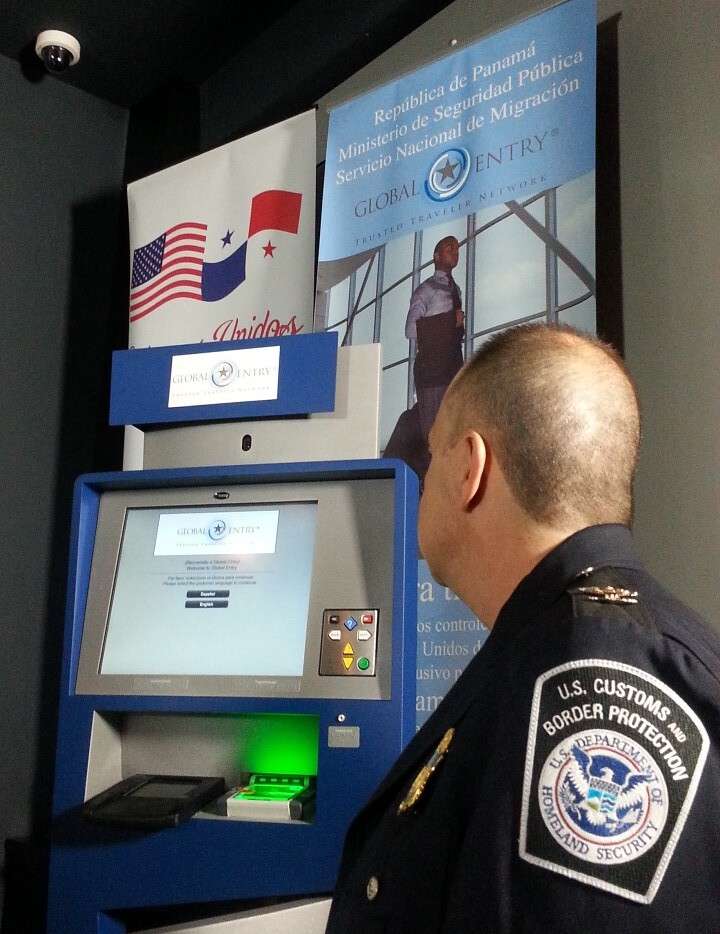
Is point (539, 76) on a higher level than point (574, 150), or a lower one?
higher

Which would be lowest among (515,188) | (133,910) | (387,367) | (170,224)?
(133,910)

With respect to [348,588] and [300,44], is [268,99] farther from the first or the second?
[348,588]

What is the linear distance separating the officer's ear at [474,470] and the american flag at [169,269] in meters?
2.06

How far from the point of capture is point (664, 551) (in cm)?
200

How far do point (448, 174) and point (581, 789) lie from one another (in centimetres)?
205

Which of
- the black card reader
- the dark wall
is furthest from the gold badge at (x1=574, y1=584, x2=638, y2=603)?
the dark wall

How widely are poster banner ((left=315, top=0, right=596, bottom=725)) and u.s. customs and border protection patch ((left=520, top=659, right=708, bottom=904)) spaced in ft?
4.56

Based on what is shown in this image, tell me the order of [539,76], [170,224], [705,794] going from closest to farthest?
1. [705,794]
2. [539,76]
3. [170,224]

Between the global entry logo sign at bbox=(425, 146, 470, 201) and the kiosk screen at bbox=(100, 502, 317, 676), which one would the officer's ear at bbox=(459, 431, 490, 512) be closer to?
the kiosk screen at bbox=(100, 502, 317, 676)

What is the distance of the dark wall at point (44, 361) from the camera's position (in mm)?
3189

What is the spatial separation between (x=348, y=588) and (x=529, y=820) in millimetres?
786

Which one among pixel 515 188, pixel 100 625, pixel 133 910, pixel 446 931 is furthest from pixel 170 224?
pixel 446 931

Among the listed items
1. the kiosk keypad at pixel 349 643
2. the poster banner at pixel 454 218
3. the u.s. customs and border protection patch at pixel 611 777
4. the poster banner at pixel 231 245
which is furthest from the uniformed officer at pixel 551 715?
the poster banner at pixel 231 245

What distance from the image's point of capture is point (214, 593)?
65.6 inches
